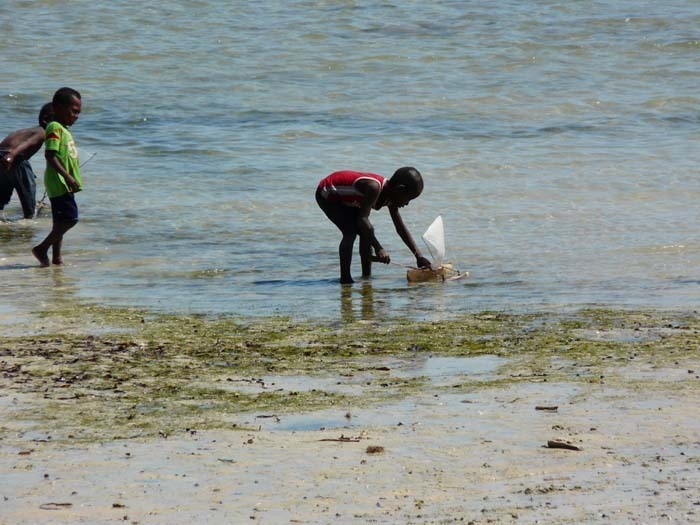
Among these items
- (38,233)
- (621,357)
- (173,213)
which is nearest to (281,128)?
(173,213)

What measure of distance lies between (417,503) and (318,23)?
23979mm

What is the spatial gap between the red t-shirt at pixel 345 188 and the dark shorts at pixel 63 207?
6.77 feet

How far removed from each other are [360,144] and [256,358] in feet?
38.4

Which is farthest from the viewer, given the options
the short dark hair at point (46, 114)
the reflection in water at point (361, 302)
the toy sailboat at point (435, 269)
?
the short dark hair at point (46, 114)

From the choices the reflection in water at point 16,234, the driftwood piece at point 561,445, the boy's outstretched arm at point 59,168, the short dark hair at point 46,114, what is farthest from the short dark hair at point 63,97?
the driftwood piece at point 561,445

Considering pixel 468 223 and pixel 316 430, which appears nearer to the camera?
pixel 316 430

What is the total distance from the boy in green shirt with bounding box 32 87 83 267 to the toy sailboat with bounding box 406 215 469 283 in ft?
8.58

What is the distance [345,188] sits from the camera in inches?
355

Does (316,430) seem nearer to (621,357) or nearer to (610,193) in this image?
(621,357)

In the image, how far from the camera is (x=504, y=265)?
10.2 m

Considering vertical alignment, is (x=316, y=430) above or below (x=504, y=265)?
above

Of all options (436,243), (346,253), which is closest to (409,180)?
(346,253)

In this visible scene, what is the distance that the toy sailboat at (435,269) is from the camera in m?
9.18

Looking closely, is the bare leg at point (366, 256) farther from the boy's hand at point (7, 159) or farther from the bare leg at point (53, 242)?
the boy's hand at point (7, 159)
